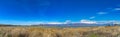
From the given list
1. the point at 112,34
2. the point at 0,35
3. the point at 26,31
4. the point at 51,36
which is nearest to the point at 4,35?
the point at 0,35

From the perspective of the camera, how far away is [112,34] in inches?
741

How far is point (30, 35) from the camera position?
53.9ft

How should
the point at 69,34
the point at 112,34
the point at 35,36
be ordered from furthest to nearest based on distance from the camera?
the point at 112,34 → the point at 69,34 → the point at 35,36

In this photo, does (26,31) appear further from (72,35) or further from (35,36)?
(72,35)

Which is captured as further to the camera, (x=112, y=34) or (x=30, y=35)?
(x=112, y=34)

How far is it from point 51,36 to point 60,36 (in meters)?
0.81

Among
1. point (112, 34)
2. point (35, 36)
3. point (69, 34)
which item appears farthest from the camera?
point (112, 34)

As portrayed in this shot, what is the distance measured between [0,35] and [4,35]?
220mm

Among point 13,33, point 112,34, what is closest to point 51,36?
point 13,33

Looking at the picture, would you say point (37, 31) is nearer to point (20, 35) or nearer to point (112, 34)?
point (20, 35)

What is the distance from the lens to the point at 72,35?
1716 cm

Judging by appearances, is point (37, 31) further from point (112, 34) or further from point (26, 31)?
point (112, 34)

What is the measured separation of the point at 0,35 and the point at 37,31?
2.13 metres

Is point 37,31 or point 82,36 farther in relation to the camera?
point 82,36
